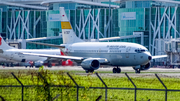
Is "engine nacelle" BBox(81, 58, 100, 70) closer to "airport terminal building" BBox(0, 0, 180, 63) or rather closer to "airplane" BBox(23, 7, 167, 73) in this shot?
"airplane" BBox(23, 7, 167, 73)

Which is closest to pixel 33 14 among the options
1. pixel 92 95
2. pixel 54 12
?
pixel 54 12

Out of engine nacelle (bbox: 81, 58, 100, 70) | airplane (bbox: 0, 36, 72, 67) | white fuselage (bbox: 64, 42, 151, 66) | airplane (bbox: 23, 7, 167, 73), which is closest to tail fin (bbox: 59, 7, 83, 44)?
airplane (bbox: 23, 7, 167, 73)

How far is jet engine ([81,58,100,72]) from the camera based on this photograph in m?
53.3

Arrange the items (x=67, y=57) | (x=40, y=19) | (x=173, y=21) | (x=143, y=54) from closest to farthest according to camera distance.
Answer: (x=143, y=54)
(x=67, y=57)
(x=173, y=21)
(x=40, y=19)

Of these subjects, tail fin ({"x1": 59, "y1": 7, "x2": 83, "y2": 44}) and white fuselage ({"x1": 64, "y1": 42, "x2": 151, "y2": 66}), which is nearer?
white fuselage ({"x1": 64, "y1": 42, "x2": 151, "y2": 66})

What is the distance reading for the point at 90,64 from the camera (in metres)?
53.2

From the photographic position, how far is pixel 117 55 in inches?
2167

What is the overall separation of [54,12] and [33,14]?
467 inches

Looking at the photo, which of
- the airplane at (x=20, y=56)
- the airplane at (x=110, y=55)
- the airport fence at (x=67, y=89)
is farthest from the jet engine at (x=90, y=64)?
the airplane at (x=20, y=56)

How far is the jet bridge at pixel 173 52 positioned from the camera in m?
79.6

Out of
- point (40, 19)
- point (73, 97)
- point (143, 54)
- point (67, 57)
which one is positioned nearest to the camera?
point (73, 97)

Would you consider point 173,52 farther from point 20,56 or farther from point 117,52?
point 117,52

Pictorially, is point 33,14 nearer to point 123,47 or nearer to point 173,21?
point 173,21

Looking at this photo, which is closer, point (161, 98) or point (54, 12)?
point (161, 98)
